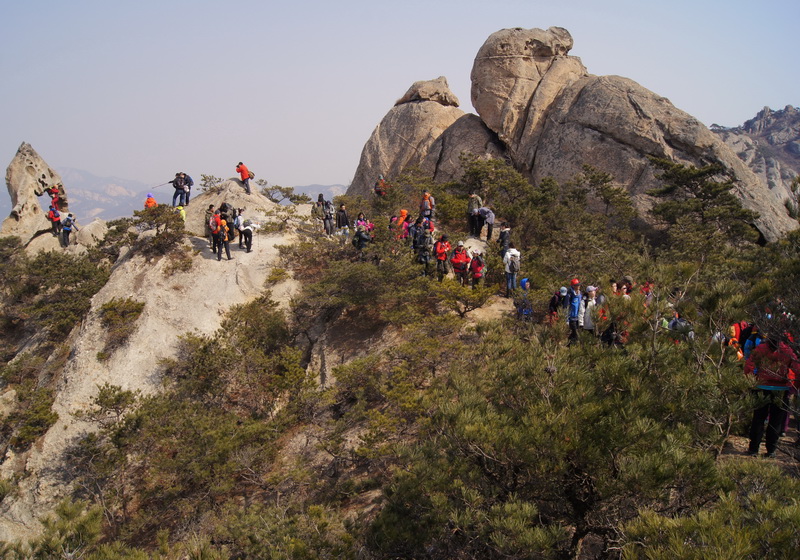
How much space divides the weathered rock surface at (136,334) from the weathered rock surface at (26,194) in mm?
12268

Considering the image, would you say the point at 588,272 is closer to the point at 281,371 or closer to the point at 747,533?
the point at 281,371

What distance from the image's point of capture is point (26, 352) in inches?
680

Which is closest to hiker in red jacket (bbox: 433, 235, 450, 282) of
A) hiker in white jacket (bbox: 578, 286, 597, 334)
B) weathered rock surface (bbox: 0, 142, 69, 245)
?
hiker in white jacket (bbox: 578, 286, 597, 334)

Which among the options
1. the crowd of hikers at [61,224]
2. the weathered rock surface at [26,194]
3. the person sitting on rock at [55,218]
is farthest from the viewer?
the weathered rock surface at [26,194]

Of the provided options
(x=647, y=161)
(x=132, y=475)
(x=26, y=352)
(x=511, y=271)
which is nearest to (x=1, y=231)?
(x=26, y=352)

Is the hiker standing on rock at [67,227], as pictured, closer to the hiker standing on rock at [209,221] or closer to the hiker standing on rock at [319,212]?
the hiker standing on rock at [209,221]

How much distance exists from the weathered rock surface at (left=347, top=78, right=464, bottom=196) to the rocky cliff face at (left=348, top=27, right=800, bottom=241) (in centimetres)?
7

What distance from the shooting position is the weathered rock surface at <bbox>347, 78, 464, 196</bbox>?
28469 mm

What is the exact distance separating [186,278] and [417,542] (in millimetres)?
13988

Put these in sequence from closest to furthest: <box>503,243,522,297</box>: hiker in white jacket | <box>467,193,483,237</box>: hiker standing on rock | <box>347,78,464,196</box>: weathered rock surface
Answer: <box>503,243,522,297</box>: hiker in white jacket < <box>467,193,483,237</box>: hiker standing on rock < <box>347,78,464,196</box>: weathered rock surface

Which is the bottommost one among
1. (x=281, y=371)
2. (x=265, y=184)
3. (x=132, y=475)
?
(x=132, y=475)

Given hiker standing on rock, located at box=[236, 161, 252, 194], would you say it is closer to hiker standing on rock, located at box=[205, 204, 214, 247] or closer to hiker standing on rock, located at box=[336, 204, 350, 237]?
hiker standing on rock, located at box=[205, 204, 214, 247]

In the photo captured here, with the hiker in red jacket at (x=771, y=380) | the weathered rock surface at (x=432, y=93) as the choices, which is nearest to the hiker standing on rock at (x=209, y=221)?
the weathered rock surface at (x=432, y=93)

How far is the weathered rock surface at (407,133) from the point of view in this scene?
28.5 metres
